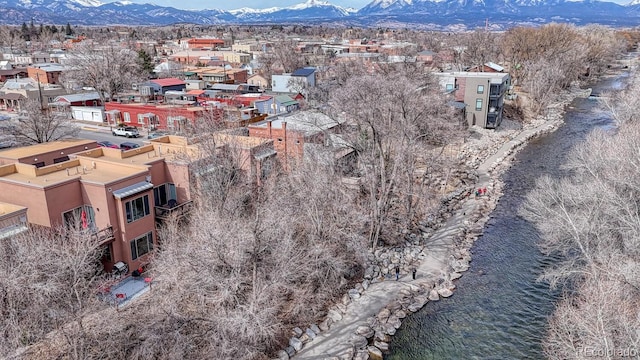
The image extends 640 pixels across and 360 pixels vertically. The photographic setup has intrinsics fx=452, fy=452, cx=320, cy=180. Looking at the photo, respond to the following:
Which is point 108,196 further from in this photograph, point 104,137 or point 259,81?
point 259,81

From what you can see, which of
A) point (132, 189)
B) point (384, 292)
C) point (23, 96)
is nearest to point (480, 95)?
point (384, 292)

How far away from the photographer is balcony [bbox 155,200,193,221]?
2020 centimetres

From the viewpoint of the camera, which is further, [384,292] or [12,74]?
[12,74]

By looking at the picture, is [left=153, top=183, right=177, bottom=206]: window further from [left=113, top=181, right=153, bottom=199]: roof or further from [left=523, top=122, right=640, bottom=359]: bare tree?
[left=523, top=122, right=640, bottom=359]: bare tree

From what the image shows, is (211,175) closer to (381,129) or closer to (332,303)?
(332,303)

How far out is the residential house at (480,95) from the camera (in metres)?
45.2

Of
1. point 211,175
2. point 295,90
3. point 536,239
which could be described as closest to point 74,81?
point 295,90

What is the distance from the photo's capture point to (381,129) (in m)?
25.6

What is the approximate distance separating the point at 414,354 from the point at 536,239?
12.1 m

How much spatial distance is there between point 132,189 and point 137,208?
3.00 ft

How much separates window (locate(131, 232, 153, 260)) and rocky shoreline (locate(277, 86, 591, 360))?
7670mm

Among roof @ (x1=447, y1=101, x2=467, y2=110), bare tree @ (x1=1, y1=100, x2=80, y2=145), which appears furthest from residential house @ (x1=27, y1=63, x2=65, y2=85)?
roof @ (x1=447, y1=101, x2=467, y2=110)

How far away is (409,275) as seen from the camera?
21.5 m

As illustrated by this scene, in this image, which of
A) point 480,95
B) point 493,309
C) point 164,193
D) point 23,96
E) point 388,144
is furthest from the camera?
point 23,96
